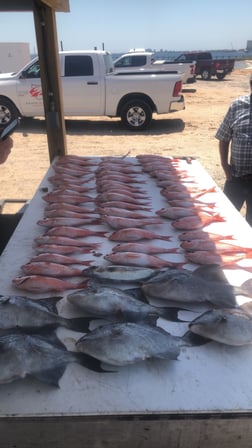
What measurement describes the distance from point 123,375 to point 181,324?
0.46 m

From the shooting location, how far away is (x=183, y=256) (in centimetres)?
280

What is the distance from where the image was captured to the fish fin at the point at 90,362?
1786 millimetres

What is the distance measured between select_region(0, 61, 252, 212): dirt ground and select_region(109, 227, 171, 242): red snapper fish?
166 inches

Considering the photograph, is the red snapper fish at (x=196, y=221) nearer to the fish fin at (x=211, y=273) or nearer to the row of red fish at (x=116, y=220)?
the row of red fish at (x=116, y=220)

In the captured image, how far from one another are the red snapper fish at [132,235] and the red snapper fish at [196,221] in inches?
9.5

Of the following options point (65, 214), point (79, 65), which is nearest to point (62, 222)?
point (65, 214)

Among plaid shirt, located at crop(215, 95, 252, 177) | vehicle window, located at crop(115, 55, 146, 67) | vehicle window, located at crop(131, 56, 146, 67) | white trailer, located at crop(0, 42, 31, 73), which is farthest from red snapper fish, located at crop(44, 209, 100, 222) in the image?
white trailer, located at crop(0, 42, 31, 73)

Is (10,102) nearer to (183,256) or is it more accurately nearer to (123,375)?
(183,256)

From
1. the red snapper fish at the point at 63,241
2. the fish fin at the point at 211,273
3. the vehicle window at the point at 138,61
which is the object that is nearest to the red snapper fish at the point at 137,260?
the fish fin at the point at 211,273

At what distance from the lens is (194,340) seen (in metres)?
1.96

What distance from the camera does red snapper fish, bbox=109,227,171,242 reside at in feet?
9.80

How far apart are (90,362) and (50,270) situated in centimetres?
84

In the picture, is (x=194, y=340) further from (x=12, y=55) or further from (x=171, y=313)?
(x=12, y=55)

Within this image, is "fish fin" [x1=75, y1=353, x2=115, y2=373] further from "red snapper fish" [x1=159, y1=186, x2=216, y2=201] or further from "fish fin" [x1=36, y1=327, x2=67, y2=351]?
"red snapper fish" [x1=159, y1=186, x2=216, y2=201]
